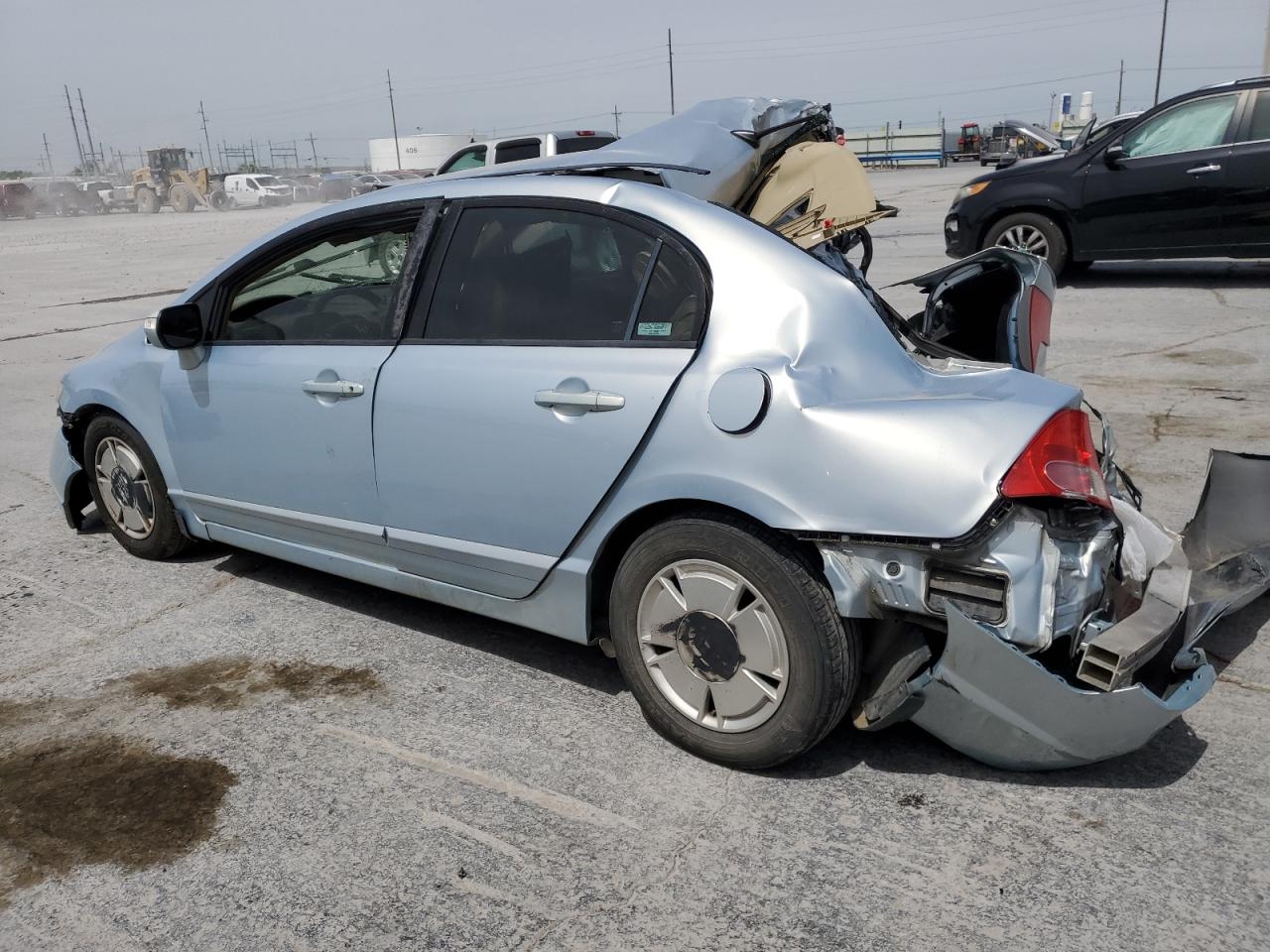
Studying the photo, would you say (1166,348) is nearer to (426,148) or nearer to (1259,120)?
(1259,120)

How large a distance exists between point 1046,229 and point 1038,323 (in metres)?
7.15

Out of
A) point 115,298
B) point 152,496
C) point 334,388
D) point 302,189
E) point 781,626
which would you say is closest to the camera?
point 781,626

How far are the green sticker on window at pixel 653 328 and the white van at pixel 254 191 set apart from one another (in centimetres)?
4948

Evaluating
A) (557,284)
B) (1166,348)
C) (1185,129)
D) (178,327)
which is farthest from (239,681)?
(1185,129)

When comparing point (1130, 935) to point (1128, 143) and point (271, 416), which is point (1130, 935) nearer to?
point (271, 416)

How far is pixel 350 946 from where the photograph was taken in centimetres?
240

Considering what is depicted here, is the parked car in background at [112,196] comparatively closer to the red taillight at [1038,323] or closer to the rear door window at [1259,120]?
the rear door window at [1259,120]

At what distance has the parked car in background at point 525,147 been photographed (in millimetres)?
14992

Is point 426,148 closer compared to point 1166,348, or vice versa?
point 1166,348

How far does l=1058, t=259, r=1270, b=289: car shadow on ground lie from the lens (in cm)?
1057

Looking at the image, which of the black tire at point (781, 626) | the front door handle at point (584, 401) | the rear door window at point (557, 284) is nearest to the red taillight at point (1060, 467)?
the black tire at point (781, 626)

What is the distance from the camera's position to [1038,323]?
404 cm

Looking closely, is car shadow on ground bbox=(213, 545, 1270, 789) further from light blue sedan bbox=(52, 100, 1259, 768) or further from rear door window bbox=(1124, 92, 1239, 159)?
rear door window bbox=(1124, 92, 1239, 159)

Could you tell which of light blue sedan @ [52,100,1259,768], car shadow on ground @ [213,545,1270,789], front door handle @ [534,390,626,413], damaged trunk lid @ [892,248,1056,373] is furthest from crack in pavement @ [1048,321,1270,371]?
front door handle @ [534,390,626,413]
